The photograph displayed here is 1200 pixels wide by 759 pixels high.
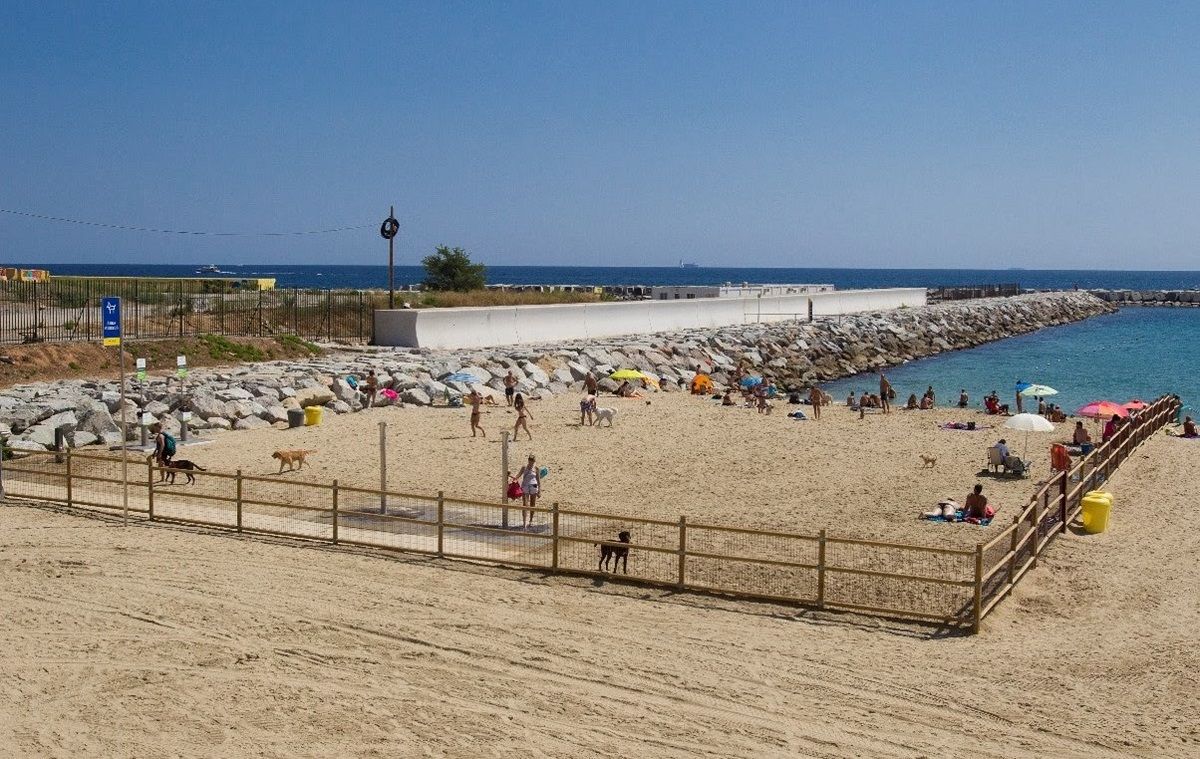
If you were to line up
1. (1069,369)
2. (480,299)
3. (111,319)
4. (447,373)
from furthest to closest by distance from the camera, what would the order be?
(1069,369)
(480,299)
(447,373)
(111,319)

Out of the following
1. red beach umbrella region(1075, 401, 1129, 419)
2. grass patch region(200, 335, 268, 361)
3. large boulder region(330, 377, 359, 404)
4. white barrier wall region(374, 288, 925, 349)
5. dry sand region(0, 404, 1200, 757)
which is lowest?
dry sand region(0, 404, 1200, 757)

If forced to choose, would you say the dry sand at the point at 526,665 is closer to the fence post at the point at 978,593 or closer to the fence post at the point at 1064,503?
the fence post at the point at 978,593

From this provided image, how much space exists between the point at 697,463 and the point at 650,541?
7.15 meters

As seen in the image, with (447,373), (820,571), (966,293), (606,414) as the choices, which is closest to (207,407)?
(447,373)

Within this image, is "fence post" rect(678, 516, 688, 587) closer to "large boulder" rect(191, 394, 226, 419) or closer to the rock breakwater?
the rock breakwater

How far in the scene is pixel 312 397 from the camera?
29.0 meters

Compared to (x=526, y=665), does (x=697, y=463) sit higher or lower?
higher

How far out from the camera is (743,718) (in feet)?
33.3

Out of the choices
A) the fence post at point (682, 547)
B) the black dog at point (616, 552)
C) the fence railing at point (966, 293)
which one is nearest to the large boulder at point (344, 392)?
the black dog at point (616, 552)

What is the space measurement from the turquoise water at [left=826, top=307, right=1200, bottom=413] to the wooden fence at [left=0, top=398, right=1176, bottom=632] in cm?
2567

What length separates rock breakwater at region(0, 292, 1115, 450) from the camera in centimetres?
2453

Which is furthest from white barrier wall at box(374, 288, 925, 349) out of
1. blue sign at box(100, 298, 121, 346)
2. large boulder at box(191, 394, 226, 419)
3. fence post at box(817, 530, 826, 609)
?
fence post at box(817, 530, 826, 609)

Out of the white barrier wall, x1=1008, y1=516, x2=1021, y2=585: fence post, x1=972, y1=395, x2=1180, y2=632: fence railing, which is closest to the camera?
x1=972, y1=395, x2=1180, y2=632: fence railing

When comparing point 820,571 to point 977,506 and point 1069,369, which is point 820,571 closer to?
point 977,506
